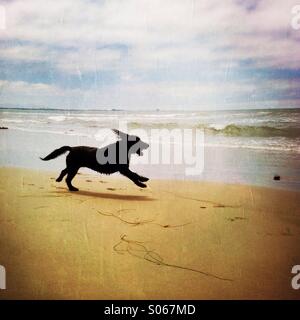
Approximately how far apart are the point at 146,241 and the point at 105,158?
748 mm

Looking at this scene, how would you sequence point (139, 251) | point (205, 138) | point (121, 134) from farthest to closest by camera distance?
point (205, 138), point (121, 134), point (139, 251)

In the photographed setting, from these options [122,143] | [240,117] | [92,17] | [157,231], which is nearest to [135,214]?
[157,231]

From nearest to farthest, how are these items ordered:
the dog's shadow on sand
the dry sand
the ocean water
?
1. the dry sand
2. the dog's shadow on sand
3. the ocean water

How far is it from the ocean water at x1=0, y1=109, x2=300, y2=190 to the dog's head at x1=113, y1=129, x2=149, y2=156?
0.29 ft

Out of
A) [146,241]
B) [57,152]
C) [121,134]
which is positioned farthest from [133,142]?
[146,241]

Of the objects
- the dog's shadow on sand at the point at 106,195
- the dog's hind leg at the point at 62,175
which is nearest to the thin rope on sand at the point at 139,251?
the dog's shadow on sand at the point at 106,195

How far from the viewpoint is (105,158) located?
2.71 m

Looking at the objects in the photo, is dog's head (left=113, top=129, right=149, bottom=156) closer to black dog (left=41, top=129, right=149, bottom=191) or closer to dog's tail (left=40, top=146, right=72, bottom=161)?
black dog (left=41, top=129, right=149, bottom=191)

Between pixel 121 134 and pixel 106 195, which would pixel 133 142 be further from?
pixel 106 195

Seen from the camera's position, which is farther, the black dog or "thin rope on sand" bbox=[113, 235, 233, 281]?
the black dog

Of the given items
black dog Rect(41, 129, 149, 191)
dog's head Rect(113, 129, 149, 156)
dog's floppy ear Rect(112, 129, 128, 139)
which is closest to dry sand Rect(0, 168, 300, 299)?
black dog Rect(41, 129, 149, 191)

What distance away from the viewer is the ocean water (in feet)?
9.12

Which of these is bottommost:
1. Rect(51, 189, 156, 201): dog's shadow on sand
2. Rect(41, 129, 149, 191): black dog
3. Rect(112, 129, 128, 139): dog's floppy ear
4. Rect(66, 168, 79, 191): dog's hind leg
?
Rect(51, 189, 156, 201): dog's shadow on sand
